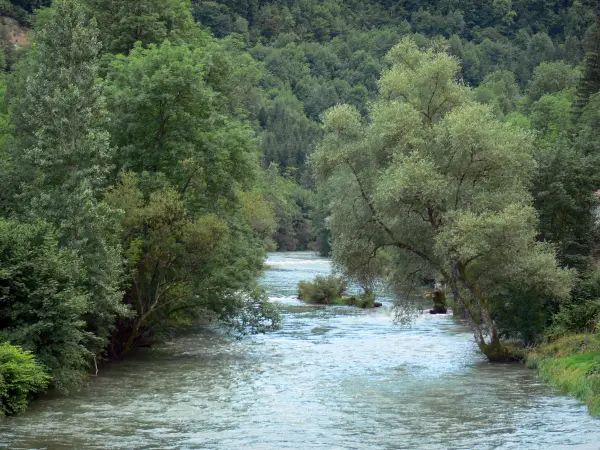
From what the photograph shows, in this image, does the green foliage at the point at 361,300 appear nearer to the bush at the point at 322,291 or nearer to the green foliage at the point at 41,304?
the bush at the point at 322,291

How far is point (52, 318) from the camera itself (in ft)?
102

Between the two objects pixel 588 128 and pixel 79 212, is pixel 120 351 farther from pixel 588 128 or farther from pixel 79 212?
pixel 588 128

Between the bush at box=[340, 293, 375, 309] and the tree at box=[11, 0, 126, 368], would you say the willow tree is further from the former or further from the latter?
the bush at box=[340, 293, 375, 309]

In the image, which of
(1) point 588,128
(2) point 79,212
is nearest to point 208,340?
(2) point 79,212

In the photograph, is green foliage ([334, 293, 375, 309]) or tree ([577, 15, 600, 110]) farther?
tree ([577, 15, 600, 110])

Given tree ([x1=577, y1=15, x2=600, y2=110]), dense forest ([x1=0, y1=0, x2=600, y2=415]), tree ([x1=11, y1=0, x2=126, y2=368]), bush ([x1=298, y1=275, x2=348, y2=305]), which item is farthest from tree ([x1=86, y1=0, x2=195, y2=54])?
tree ([x1=577, y1=15, x2=600, y2=110])

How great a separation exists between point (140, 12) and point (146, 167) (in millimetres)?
14580

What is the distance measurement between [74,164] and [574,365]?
20.2 m

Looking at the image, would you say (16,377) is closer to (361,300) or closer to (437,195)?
(437,195)

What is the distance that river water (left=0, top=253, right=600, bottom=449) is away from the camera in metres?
26.2

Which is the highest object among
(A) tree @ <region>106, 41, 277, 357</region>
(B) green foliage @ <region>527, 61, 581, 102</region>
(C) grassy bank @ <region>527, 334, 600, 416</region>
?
(B) green foliage @ <region>527, 61, 581, 102</region>

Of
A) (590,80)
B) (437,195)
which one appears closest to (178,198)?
(437,195)

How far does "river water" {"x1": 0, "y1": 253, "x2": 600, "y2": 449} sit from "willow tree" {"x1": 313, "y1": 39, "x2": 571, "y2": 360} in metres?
3.55

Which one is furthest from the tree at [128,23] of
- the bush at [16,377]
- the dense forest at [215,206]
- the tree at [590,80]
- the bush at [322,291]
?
the tree at [590,80]
